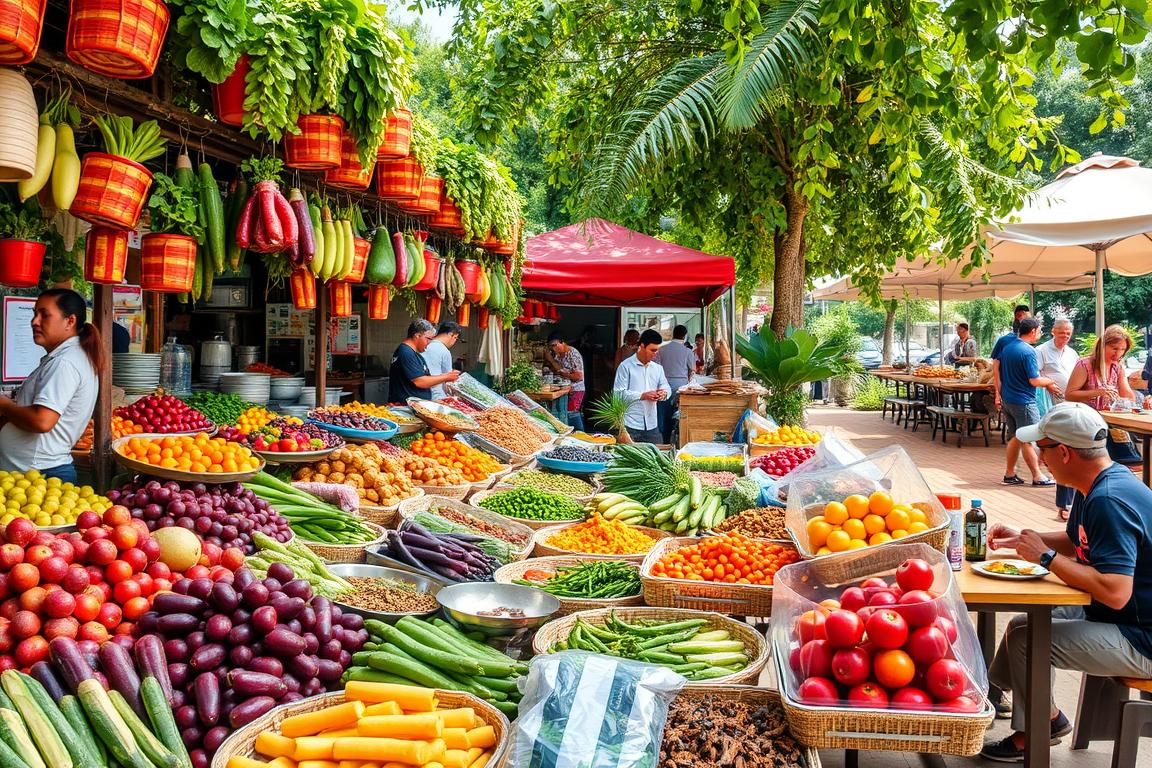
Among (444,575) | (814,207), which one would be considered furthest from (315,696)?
(814,207)

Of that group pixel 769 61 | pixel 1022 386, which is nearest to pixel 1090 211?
pixel 1022 386

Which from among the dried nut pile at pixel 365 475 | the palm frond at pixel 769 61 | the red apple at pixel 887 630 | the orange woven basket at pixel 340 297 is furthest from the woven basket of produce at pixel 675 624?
the palm frond at pixel 769 61

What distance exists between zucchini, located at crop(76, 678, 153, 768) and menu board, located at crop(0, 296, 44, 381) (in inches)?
210

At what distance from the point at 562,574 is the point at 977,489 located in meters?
7.85

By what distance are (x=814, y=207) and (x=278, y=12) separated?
23.9 ft

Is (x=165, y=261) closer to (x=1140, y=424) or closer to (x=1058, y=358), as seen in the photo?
(x=1140, y=424)

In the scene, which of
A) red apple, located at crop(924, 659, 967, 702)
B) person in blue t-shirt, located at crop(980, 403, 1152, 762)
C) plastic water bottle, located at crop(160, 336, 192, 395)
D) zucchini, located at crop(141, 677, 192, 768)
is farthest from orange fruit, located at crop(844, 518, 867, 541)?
plastic water bottle, located at crop(160, 336, 192, 395)

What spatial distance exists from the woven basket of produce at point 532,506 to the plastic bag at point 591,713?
271 centimetres

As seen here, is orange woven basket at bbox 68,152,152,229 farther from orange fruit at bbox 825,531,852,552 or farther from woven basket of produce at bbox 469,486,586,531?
orange fruit at bbox 825,531,852,552

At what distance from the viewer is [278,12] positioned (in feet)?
13.1

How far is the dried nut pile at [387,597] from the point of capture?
3.54 metres

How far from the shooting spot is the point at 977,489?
10.3 metres

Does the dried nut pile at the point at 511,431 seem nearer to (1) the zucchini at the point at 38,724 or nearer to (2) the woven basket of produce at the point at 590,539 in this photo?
(2) the woven basket of produce at the point at 590,539

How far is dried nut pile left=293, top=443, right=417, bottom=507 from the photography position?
533 cm
